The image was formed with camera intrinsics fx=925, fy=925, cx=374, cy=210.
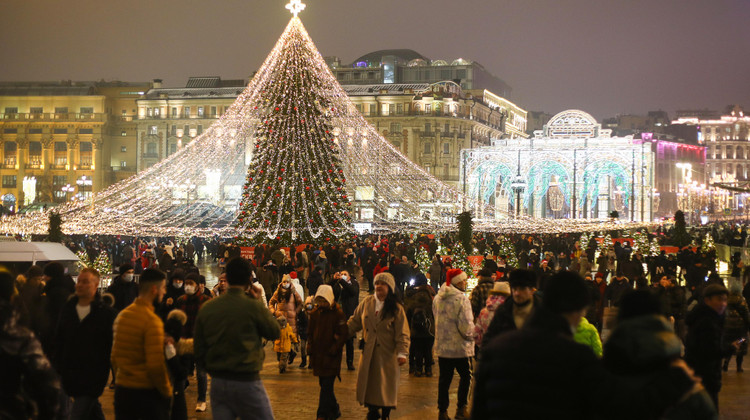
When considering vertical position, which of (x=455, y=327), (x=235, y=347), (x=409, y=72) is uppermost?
(x=409, y=72)

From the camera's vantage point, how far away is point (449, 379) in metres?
8.41

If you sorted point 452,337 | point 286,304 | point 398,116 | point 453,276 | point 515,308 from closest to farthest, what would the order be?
point 515,308 → point 452,337 → point 453,276 → point 286,304 → point 398,116

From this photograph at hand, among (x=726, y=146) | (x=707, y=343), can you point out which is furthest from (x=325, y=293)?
(x=726, y=146)

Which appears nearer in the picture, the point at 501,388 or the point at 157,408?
the point at 501,388

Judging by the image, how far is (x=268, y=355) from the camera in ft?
44.1

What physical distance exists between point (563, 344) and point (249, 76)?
8226 centimetres

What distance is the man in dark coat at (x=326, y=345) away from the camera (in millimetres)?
8133

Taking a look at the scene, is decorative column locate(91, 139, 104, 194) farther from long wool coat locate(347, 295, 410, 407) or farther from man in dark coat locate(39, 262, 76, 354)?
long wool coat locate(347, 295, 410, 407)

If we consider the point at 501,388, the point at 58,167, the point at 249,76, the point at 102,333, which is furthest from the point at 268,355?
the point at 58,167

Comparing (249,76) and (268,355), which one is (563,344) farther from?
(249,76)

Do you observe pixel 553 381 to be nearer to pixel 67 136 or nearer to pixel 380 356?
pixel 380 356

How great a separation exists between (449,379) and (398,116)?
234ft

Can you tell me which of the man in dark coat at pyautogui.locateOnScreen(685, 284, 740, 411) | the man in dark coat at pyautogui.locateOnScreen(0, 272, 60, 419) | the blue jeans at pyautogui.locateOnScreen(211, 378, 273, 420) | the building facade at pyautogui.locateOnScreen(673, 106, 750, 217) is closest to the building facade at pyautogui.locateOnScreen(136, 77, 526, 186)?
the building facade at pyautogui.locateOnScreen(673, 106, 750, 217)

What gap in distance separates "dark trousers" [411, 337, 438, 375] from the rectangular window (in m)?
83.7
